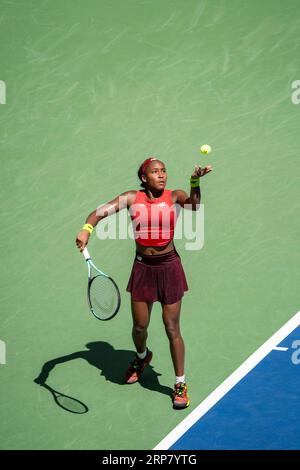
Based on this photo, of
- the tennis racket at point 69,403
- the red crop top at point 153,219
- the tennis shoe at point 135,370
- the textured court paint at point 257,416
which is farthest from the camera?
the tennis shoe at point 135,370

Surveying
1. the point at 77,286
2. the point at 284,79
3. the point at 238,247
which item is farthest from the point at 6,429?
Result: the point at 284,79

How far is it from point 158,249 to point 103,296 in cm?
74

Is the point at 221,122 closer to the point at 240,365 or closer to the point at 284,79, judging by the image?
the point at 284,79

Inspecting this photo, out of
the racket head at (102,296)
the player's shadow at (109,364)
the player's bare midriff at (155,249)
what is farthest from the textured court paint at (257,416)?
the player's bare midriff at (155,249)

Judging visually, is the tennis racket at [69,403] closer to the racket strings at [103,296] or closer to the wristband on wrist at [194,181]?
the racket strings at [103,296]

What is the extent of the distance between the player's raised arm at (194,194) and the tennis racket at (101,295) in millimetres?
1068

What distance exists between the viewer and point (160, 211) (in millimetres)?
7824

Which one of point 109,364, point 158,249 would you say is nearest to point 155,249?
point 158,249

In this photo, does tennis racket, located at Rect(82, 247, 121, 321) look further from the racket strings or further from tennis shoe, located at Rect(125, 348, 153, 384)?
tennis shoe, located at Rect(125, 348, 153, 384)

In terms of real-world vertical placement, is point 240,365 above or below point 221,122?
below

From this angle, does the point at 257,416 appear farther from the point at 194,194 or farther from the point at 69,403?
the point at 194,194

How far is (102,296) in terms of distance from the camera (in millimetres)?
7578

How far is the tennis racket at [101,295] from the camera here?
292 inches

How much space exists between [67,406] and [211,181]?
4.88 meters
